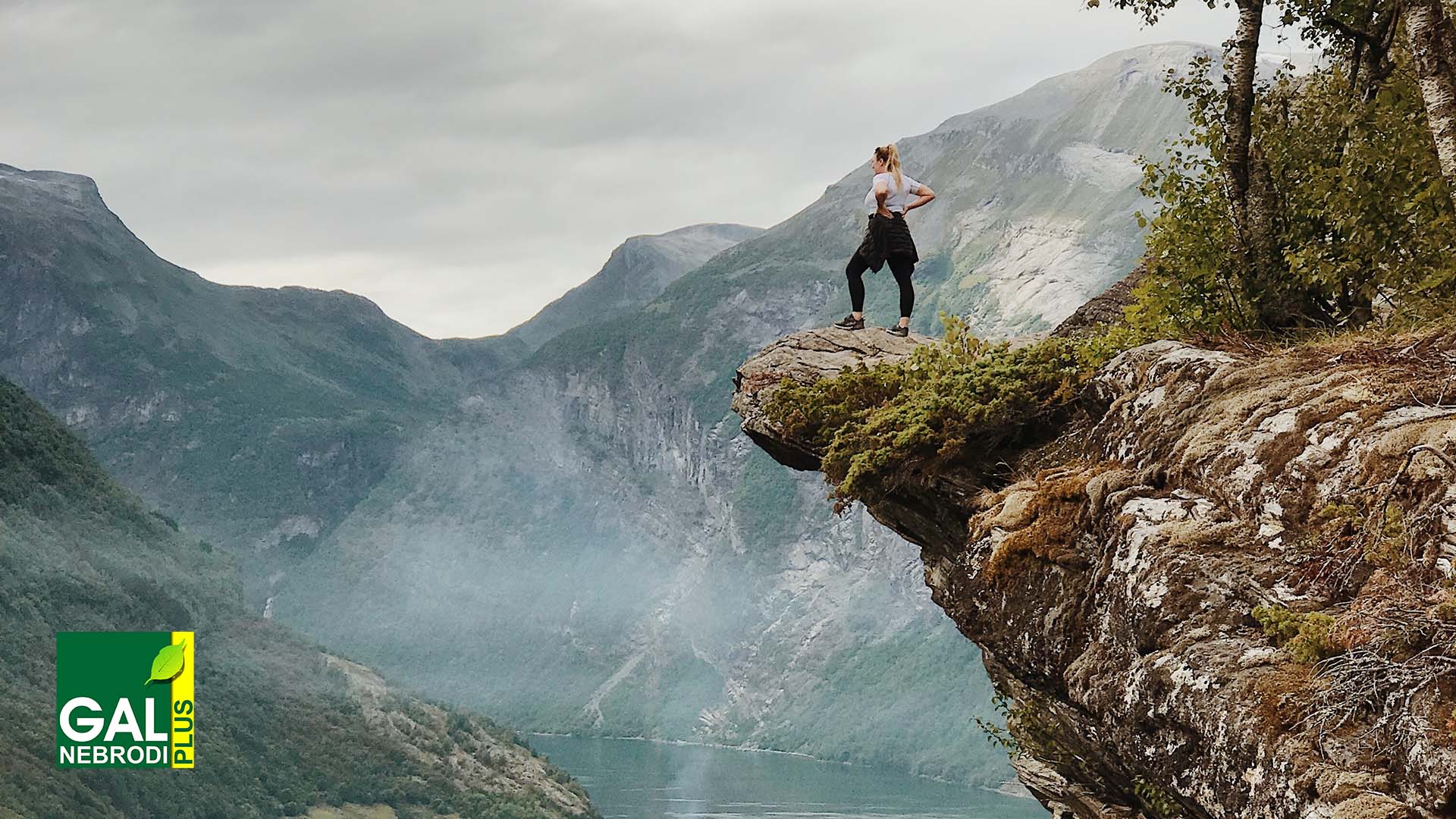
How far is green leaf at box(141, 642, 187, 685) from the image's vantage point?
34.0m

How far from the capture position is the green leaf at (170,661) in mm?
33969

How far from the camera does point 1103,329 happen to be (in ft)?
44.9

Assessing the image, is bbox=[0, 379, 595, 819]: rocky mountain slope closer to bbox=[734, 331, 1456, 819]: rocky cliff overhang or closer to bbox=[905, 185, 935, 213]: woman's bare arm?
bbox=[905, 185, 935, 213]: woman's bare arm

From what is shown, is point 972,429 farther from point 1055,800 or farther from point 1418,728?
point 1418,728

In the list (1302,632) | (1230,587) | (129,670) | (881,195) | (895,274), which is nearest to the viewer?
(1302,632)

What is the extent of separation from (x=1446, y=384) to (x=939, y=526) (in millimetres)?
4498

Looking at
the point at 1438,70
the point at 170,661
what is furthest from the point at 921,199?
the point at 170,661

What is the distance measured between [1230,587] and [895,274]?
8.61 m

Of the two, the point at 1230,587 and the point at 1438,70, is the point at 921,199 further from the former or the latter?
the point at 1230,587

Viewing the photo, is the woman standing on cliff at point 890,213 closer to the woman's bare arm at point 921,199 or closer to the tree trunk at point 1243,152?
the woman's bare arm at point 921,199

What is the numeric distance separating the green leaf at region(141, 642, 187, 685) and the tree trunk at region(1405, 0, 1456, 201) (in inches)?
1222

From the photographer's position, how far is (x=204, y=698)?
446 ft

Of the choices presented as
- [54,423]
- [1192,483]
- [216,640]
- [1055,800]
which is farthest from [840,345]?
[54,423]

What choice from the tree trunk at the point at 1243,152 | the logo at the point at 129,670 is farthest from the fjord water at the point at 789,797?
the tree trunk at the point at 1243,152
